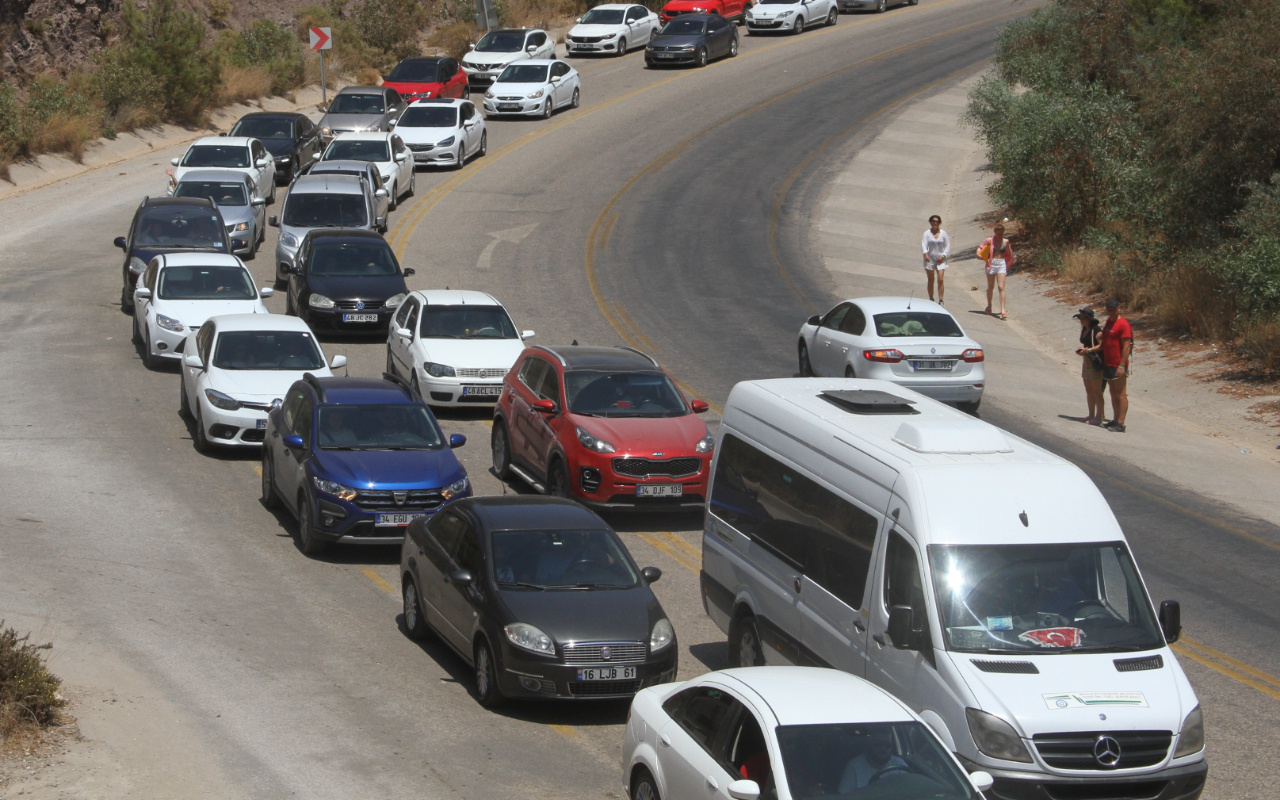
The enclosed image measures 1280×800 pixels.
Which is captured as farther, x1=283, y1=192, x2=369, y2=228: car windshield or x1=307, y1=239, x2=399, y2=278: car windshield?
x1=283, y1=192, x2=369, y2=228: car windshield

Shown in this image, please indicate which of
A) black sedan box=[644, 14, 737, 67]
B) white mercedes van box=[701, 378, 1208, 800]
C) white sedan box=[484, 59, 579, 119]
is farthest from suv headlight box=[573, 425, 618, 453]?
black sedan box=[644, 14, 737, 67]

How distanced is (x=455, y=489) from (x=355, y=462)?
1098mm

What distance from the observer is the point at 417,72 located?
4162 centimetres

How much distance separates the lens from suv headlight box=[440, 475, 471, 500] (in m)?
14.2

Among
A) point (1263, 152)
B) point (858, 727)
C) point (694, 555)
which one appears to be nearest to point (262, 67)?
point (1263, 152)

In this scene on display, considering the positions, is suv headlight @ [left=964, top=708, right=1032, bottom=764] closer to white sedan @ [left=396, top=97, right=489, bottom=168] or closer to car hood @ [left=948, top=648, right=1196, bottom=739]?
car hood @ [left=948, top=648, right=1196, bottom=739]

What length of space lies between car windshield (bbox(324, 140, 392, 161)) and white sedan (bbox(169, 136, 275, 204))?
1.55 metres

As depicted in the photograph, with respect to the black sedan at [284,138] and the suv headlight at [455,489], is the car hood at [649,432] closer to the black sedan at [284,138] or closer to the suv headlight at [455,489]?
the suv headlight at [455,489]

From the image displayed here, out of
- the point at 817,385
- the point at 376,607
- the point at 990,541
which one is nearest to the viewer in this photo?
the point at 990,541

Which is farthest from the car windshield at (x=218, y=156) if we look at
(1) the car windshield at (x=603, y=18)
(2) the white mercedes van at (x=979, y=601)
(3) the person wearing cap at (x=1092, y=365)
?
(2) the white mercedes van at (x=979, y=601)

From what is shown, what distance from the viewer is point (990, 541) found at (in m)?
8.57

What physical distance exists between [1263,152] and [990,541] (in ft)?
64.5

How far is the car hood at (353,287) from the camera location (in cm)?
2361

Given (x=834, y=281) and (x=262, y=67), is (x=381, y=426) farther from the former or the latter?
(x=262, y=67)
